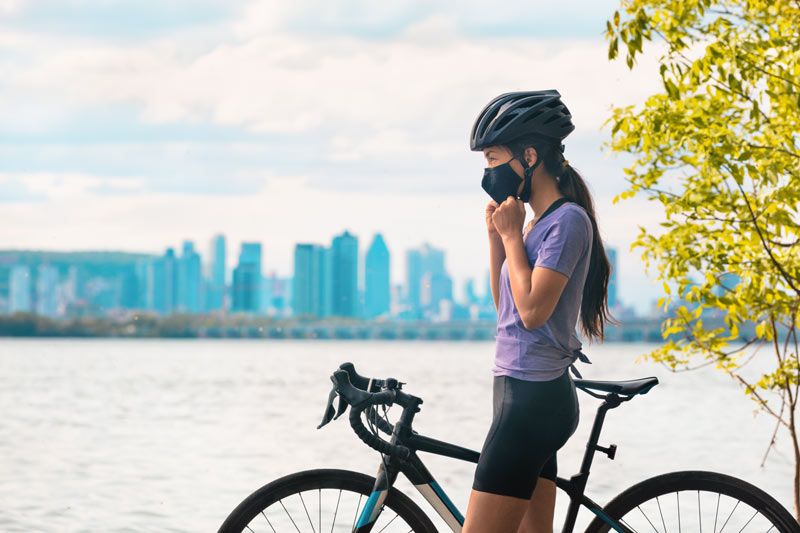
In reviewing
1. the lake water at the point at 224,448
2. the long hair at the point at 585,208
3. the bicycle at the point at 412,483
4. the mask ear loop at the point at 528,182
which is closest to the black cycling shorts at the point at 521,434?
the bicycle at the point at 412,483

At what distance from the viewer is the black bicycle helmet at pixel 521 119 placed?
3.88 m

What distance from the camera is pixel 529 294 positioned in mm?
3650

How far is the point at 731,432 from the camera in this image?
34.8 m

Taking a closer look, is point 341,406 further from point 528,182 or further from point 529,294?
point 528,182

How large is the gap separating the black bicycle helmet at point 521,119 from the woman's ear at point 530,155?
0.05 m

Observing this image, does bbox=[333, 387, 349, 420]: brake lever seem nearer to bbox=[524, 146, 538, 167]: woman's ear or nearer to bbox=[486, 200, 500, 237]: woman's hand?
bbox=[486, 200, 500, 237]: woman's hand

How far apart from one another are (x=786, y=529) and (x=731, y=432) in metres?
32.0

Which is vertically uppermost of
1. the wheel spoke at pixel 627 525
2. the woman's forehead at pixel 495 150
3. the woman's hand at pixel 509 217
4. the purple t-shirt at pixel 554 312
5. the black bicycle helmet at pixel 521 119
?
the black bicycle helmet at pixel 521 119

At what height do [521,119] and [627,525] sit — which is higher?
[521,119]

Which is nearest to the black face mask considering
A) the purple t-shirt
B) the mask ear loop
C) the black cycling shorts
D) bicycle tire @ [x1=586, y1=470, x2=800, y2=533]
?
the mask ear loop

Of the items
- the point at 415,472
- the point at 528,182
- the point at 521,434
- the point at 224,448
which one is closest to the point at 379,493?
the point at 415,472

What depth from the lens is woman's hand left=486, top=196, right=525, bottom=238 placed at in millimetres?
3783

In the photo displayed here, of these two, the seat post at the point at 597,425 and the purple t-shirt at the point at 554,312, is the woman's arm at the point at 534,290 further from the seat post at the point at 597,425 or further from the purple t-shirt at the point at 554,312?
the seat post at the point at 597,425

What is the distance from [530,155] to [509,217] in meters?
0.25
